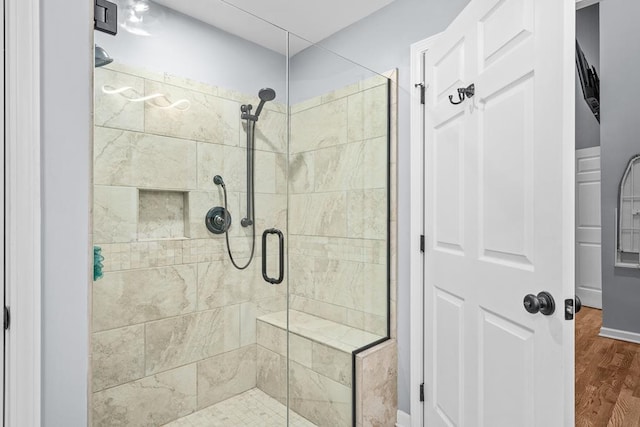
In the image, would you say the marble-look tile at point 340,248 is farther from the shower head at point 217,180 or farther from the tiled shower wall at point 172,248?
the shower head at point 217,180

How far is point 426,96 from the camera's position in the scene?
74.9 inches

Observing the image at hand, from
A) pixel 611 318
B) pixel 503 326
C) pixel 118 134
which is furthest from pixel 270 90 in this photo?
pixel 611 318

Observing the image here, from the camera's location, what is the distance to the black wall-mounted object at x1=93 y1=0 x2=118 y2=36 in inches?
44.8

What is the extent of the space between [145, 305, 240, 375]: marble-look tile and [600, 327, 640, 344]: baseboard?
355 centimetres

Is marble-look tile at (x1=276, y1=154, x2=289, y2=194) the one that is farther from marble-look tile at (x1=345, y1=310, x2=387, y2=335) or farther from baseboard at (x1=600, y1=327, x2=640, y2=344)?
baseboard at (x1=600, y1=327, x2=640, y2=344)

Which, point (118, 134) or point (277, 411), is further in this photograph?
point (277, 411)

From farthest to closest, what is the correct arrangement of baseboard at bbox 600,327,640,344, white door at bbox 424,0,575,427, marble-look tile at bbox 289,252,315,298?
1. baseboard at bbox 600,327,640,344
2. marble-look tile at bbox 289,252,315,298
3. white door at bbox 424,0,575,427

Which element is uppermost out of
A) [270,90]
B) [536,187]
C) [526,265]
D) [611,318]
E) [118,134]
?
[270,90]

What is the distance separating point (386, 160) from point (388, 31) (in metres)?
0.79

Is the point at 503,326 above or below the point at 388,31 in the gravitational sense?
below

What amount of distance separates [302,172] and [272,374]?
3.22 feet

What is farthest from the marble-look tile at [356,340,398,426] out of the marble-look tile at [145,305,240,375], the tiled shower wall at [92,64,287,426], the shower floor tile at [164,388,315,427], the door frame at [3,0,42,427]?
the door frame at [3,0,42,427]

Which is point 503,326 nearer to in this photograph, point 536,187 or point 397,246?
point 536,187

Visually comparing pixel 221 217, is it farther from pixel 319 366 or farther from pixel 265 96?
pixel 319 366
